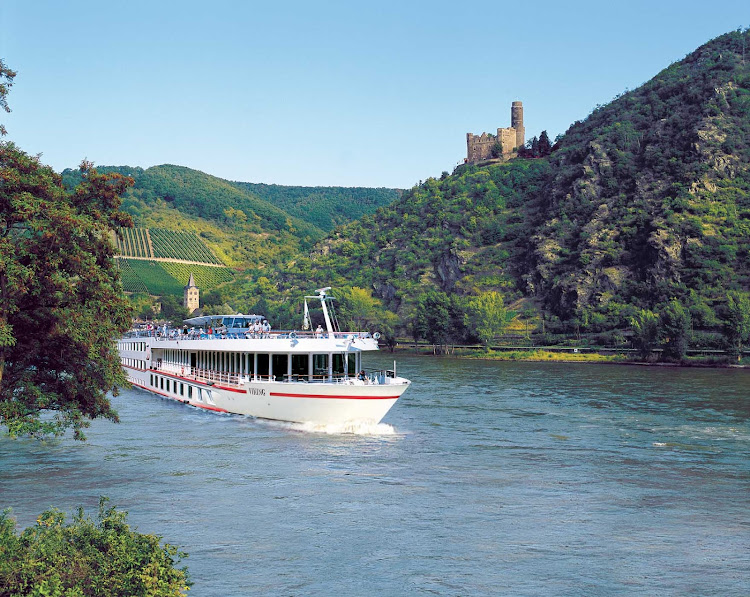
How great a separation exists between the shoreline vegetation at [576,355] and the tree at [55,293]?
3534 inches

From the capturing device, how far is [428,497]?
3106 centimetres

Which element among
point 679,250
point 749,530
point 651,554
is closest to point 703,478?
point 749,530

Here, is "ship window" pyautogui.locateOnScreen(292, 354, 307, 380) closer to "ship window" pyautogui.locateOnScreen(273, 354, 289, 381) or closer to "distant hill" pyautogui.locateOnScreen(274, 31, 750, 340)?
"ship window" pyautogui.locateOnScreen(273, 354, 289, 381)

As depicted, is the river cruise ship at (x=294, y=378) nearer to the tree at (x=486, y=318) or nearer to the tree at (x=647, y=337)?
the tree at (x=647, y=337)

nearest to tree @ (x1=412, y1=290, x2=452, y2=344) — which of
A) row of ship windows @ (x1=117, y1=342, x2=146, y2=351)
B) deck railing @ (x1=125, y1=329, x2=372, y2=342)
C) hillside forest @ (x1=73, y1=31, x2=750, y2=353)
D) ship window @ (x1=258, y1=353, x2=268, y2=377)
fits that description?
hillside forest @ (x1=73, y1=31, x2=750, y2=353)

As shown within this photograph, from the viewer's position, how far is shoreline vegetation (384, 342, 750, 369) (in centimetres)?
10569

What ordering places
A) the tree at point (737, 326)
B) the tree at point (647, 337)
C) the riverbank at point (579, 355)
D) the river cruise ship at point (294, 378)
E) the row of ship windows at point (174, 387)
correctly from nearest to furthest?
1. the river cruise ship at point (294, 378)
2. the row of ship windows at point (174, 387)
3. the riverbank at point (579, 355)
4. the tree at point (737, 326)
5. the tree at point (647, 337)

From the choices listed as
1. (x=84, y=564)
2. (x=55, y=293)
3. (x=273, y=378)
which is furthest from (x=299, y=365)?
(x=84, y=564)

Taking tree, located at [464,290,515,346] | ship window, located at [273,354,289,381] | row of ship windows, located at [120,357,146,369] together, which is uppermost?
tree, located at [464,290,515,346]

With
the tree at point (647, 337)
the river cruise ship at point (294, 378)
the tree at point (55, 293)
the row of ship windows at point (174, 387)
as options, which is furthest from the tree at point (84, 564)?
the tree at point (647, 337)

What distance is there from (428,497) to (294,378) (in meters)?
17.0

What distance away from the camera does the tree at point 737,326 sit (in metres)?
106

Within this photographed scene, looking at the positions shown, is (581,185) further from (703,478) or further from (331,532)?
(331,532)

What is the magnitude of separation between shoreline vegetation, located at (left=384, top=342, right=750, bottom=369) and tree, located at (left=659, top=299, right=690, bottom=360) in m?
1.06
